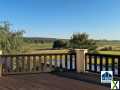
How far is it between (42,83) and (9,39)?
7902 millimetres

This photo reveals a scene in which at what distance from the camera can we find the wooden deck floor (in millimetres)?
5730

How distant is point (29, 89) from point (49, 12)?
13.9 metres

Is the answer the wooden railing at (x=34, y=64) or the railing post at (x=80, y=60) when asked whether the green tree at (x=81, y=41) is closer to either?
the wooden railing at (x=34, y=64)

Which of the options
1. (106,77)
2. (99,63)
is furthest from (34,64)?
(106,77)

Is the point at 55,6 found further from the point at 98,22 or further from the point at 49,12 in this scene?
the point at 98,22

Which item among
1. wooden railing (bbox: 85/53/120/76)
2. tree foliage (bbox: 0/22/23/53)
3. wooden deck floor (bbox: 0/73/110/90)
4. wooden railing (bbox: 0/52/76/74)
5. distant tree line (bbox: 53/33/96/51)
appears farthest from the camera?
distant tree line (bbox: 53/33/96/51)

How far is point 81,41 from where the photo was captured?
26422 millimetres

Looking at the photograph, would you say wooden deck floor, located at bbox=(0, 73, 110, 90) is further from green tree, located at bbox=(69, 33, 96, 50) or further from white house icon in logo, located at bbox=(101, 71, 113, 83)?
green tree, located at bbox=(69, 33, 96, 50)

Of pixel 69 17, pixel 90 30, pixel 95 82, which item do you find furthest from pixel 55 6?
pixel 95 82

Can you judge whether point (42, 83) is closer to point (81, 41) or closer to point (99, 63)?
point (99, 63)

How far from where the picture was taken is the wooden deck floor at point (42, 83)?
5.73 metres

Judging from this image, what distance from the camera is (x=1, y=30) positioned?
534 inches

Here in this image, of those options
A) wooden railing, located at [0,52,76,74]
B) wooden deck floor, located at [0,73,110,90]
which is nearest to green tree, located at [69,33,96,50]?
wooden railing, located at [0,52,76,74]

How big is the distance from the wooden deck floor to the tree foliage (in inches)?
231
